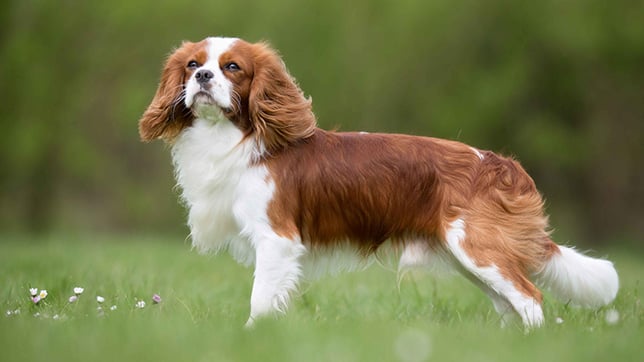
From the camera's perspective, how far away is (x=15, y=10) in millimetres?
18234

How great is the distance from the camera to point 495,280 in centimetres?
521

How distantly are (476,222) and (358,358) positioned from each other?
5.60 feet

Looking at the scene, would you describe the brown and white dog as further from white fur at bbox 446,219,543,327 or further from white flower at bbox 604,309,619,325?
white flower at bbox 604,309,619,325

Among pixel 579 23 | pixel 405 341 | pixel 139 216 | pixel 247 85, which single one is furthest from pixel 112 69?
pixel 405 341

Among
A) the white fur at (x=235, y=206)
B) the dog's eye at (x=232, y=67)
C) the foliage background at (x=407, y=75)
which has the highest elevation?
the dog's eye at (x=232, y=67)

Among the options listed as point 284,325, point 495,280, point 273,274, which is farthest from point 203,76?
point 495,280

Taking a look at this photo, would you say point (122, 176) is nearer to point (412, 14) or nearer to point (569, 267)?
point (412, 14)

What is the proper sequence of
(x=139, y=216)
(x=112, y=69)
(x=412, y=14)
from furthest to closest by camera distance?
1. (x=139, y=216)
2. (x=112, y=69)
3. (x=412, y=14)

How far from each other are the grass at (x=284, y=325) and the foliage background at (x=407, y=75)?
30.9 ft

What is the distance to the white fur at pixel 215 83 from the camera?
522 centimetres

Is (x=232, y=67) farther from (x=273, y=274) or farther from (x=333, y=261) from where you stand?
(x=333, y=261)

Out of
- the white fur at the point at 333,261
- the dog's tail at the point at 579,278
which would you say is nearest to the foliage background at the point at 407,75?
the dog's tail at the point at 579,278

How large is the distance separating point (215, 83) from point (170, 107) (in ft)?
1.61

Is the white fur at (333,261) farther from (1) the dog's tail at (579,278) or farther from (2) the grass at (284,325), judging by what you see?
(1) the dog's tail at (579,278)
